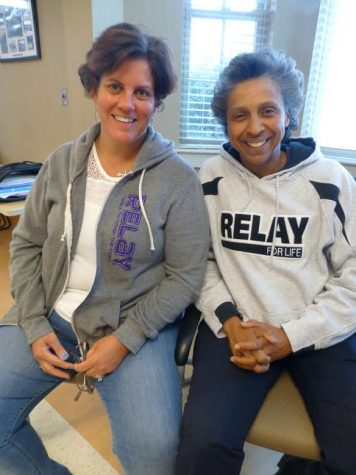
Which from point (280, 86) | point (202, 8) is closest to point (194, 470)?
point (280, 86)

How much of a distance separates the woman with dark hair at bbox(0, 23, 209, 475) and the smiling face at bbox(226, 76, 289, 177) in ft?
0.62

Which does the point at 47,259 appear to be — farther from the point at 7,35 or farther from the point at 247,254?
the point at 7,35

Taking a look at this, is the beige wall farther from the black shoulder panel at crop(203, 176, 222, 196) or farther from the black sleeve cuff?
the black sleeve cuff

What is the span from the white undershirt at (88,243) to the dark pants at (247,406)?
41cm

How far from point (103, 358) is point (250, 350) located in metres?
0.39

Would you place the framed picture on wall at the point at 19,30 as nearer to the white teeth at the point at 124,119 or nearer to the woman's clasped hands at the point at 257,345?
the white teeth at the point at 124,119

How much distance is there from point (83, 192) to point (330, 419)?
88cm

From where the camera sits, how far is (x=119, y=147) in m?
1.08

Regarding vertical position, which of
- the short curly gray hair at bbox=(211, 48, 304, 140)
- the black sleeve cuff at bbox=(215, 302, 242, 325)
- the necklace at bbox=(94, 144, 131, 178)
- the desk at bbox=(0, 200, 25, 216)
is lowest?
the black sleeve cuff at bbox=(215, 302, 242, 325)

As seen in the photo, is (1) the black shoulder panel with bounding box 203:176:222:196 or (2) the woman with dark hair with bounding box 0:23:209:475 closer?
(2) the woman with dark hair with bounding box 0:23:209:475

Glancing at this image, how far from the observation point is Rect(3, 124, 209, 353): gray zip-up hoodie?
1.02 metres

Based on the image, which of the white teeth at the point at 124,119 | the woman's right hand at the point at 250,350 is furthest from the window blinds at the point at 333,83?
the woman's right hand at the point at 250,350

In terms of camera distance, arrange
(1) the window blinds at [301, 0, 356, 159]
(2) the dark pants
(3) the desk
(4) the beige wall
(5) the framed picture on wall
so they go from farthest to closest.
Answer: (5) the framed picture on wall, (4) the beige wall, (1) the window blinds at [301, 0, 356, 159], (3) the desk, (2) the dark pants

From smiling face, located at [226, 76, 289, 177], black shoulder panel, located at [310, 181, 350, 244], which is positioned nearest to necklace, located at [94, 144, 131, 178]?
smiling face, located at [226, 76, 289, 177]
